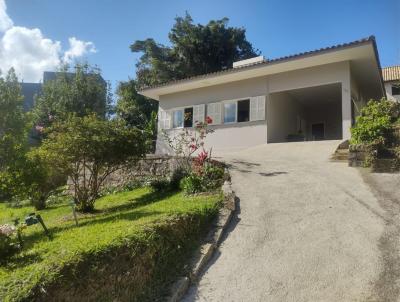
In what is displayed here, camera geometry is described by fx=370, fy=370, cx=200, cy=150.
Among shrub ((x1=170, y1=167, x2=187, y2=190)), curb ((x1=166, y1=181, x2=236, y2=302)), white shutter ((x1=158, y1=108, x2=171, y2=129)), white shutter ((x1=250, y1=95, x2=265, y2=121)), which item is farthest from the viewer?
white shutter ((x1=158, y1=108, x2=171, y2=129))

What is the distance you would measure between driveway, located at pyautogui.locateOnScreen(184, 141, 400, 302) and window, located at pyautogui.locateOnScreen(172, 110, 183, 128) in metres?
11.7

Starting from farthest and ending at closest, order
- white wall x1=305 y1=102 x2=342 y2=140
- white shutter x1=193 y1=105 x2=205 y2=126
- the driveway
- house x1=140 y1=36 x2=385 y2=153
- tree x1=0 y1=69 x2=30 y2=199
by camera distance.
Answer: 1. white wall x1=305 y1=102 x2=342 y2=140
2. white shutter x1=193 y1=105 x2=205 y2=126
3. house x1=140 y1=36 x2=385 y2=153
4. tree x1=0 y1=69 x2=30 y2=199
5. the driveway

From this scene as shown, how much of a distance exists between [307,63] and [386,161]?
24.0ft

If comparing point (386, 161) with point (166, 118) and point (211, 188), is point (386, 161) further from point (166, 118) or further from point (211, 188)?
point (166, 118)

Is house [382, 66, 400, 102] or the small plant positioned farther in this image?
house [382, 66, 400, 102]

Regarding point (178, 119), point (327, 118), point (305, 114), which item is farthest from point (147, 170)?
point (327, 118)

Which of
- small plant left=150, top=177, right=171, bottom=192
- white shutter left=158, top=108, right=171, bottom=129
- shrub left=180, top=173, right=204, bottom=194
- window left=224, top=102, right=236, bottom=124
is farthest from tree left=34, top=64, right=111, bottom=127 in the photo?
shrub left=180, top=173, right=204, bottom=194

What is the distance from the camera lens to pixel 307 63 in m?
15.2

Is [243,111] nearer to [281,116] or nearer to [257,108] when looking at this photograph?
[257,108]

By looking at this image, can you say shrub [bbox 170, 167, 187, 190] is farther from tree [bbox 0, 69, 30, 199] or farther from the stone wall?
tree [bbox 0, 69, 30, 199]

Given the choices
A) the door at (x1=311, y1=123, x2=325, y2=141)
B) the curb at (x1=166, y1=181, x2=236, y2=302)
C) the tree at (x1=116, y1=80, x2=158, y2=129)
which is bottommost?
the curb at (x1=166, y1=181, x2=236, y2=302)

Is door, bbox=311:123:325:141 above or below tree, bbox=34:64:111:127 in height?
below

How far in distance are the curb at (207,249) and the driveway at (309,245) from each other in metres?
0.10

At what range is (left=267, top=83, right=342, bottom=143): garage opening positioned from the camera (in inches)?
690
